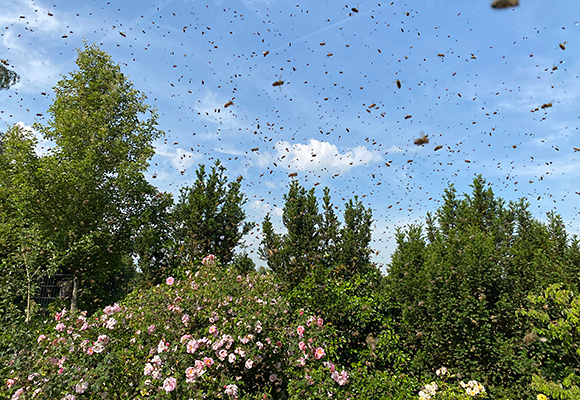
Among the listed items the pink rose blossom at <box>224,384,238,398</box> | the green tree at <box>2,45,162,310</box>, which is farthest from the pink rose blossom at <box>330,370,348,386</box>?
the green tree at <box>2,45,162,310</box>

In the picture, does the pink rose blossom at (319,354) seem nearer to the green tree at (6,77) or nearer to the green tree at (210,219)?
the green tree at (210,219)

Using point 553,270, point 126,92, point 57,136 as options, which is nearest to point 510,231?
point 553,270

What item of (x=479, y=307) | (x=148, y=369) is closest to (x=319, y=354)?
(x=148, y=369)

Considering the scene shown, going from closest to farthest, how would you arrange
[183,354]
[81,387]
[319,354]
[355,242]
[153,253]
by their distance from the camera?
[81,387], [183,354], [319,354], [355,242], [153,253]

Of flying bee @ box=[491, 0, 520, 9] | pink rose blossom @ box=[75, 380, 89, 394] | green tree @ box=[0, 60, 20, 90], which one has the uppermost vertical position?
green tree @ box=[0, 60, 20, 90]

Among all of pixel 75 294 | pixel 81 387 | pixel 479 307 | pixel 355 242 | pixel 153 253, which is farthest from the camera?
pixel 75 294

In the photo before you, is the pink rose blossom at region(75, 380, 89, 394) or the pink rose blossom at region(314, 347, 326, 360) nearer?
the pink rose blossom at region(75, 380, 89, 394)

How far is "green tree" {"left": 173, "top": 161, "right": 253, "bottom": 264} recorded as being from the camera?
40.7ft

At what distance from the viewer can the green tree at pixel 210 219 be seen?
488 inches

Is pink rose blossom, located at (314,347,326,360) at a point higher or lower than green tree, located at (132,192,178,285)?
lower

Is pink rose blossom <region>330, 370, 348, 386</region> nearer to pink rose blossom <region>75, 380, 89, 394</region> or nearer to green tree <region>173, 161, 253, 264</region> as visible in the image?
pink rose blossom <region>75, 380, 89, 394</region>

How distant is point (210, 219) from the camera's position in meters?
12.5

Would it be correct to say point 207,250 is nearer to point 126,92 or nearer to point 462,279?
point 462,279

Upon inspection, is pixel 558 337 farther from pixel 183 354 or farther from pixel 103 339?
pixel 103 339
